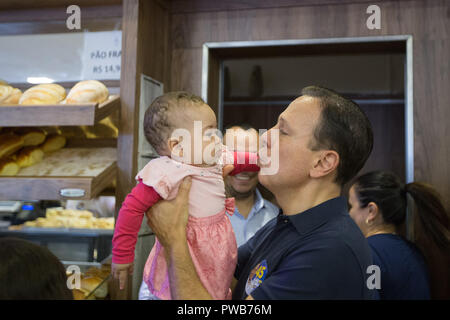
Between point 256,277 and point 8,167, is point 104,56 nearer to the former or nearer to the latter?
point 8,167

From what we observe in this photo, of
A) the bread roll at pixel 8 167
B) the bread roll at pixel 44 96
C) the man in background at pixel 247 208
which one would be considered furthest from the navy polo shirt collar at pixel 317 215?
the bread roll at pixel 8 167

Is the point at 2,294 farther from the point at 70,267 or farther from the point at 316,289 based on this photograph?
the point at 70,267

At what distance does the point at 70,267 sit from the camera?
74.3 inches

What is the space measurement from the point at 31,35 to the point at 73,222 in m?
1.16

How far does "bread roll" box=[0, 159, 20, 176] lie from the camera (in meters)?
1.84

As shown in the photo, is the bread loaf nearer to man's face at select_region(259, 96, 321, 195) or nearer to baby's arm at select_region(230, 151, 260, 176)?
baby's arm at select_region(230, 151, 260, 176)

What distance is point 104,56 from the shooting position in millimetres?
2195

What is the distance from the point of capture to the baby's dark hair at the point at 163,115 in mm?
1106

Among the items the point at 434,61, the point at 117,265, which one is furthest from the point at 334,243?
the point at 434,61

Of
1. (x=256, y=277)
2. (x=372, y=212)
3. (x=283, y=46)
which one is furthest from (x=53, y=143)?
(x=372, y=212)

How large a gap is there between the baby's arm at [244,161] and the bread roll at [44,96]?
3.16 feet

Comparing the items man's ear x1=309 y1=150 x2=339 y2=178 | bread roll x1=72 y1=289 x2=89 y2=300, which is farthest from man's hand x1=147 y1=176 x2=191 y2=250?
bread roll x1=72 y1=289 x2=89 y2=300

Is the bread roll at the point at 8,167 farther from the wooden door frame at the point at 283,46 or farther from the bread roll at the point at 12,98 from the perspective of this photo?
the wooden door frame at the point at 283,46

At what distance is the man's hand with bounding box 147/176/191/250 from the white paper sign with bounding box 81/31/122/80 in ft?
4.29
